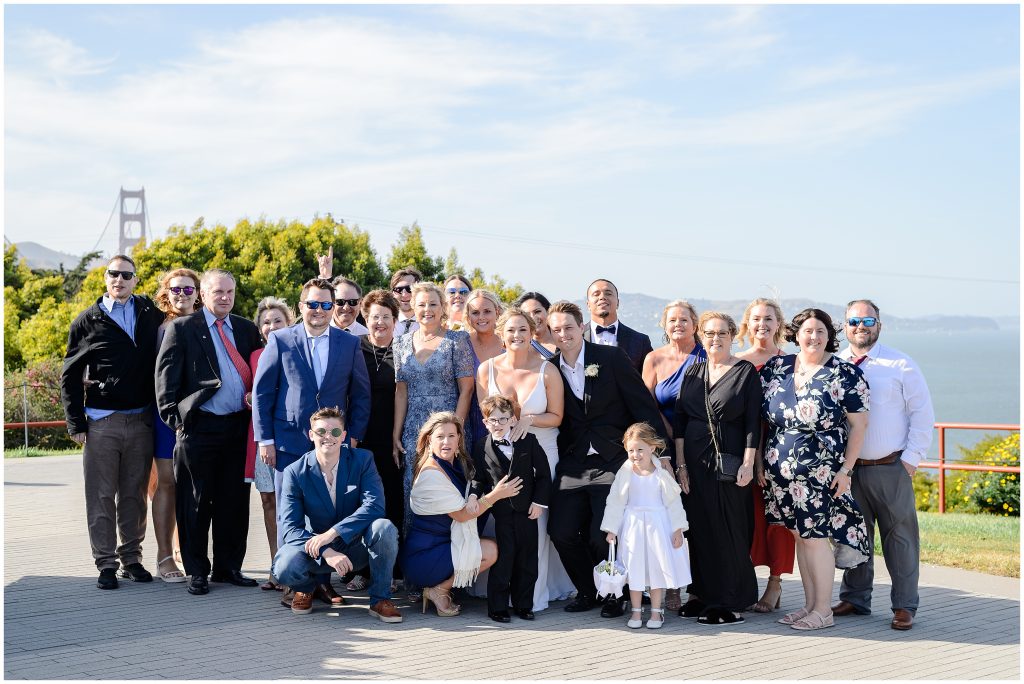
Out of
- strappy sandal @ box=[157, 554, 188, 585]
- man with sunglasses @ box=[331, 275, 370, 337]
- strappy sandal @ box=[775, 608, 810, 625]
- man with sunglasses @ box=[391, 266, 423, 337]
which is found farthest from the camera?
man with sunglasses @ box=[391, 266, 423, 337]

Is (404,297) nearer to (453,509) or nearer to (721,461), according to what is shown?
(453,509)

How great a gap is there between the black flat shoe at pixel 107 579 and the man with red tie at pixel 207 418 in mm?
542

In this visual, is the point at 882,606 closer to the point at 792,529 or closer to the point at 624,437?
the point at 792,529

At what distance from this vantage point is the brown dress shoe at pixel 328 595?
707 centimetres

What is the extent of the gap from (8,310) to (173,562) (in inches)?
1027

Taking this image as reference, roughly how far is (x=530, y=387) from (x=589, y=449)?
1.92 ft

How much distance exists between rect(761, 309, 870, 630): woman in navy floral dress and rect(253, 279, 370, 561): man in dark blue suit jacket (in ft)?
9.52

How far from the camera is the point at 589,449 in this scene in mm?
6973

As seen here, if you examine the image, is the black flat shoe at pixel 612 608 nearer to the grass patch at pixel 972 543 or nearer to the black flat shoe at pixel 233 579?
the black flat shoe at pixel 233 579

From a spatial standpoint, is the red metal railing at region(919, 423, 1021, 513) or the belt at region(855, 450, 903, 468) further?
the red metal railing at region(919, 423, 1021, 513)

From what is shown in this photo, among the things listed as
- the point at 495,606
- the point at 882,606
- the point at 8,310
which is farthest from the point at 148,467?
the point at 8,310

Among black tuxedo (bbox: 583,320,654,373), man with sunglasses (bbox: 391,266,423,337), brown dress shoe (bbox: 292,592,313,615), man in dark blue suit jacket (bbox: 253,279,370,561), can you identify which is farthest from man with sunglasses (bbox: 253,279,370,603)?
black tuxedo (bbox: 583,320,654,373)

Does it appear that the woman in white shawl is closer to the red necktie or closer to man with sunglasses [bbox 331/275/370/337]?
man with sunglasses [bbox 331/275/370/337]

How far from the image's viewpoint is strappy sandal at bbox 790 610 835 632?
255 inches
